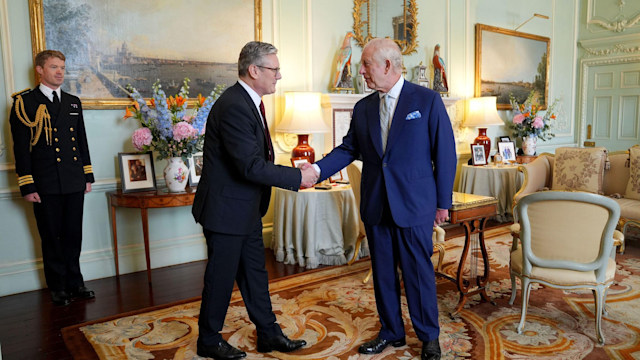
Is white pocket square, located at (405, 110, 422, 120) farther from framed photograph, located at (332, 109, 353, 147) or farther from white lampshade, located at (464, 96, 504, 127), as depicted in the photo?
white lampshade, located at (464, 96, 504, 127)

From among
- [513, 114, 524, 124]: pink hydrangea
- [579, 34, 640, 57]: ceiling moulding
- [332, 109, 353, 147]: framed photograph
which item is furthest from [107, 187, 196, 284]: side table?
[579, 34, 640, 57]: ceiling moulding

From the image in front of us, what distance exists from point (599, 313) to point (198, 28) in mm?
4082

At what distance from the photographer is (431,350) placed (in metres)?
A: 2.74

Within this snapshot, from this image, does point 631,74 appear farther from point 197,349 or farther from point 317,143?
point 197,349

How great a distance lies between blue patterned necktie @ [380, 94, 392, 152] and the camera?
2.74 metres

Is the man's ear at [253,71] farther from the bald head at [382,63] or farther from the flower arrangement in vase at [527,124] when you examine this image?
the flower arrangement in vase at [527,124]

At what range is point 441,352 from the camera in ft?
9.33

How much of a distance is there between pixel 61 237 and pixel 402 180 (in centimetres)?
285

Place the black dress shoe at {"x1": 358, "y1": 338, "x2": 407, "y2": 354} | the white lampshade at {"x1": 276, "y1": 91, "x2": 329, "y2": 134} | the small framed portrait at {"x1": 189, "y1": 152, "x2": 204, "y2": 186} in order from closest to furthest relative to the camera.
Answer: the black dress shoe at {"x1": 358, "y1": 338, "x2": 407, "y2": 354} → the small framed portrait at {"x1": 189, "y1": 152, "x2": 204, "y2": 186} → the white lampshade at {"x1": 276, "y1": 91, "x2": 329, "y2": 134}

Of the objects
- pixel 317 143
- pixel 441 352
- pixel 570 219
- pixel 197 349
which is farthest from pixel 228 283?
pixel 317 143

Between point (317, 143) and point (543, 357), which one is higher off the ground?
point (317, 143)

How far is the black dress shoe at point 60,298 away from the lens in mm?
3736

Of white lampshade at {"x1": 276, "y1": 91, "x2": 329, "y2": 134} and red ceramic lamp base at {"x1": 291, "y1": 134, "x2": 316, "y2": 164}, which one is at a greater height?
white lampshade at {"x1": 276, "y1": 91, "x2": 329, "y2": 134}

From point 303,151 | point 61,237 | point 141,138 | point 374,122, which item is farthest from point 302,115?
point 61,237
